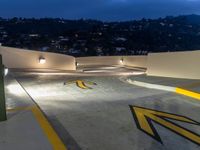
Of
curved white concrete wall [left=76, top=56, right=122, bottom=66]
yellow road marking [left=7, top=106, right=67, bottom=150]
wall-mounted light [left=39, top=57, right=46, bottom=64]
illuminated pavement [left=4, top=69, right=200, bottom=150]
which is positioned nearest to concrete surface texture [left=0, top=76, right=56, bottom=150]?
yellow road marking [left=7, top=106, right=67, bottom=150]

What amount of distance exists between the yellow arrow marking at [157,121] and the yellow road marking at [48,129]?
1345mm

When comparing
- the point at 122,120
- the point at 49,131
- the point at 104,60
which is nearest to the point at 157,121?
the point at 122,120

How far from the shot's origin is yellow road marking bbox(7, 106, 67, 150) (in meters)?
3.47

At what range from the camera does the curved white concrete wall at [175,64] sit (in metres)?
9.06

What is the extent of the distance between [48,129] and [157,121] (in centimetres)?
184

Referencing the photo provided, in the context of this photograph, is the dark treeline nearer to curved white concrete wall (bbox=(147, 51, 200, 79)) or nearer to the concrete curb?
curved white concrete wall (bbox=(147, 51, 200, 79))

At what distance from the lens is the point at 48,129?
13.3ft

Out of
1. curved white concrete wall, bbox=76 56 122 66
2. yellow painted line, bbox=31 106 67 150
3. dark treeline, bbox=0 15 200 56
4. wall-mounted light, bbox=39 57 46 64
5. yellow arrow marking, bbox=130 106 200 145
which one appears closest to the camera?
yellow painted line, bbox=31 106 67 150

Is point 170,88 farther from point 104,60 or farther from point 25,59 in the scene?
point 104,60

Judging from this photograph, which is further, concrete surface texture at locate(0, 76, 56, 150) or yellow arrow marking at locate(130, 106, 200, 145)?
yellow arrow marking at locate(130, 106, 200, 145)

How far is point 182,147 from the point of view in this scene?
3.57 meters

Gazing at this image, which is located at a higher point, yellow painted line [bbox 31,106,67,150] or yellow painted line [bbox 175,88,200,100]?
yellow painted line [bbox 175,88,200,100]

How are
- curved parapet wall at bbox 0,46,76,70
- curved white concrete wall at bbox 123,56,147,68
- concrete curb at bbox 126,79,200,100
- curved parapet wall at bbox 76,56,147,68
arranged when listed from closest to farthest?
concrete curb at bbox 126,79,200,100 < curved parapet wall at bbox 0,46,76,70 < curved white concrete wall at bbox 123,56,147,68 < curved parapet wall at bbox 76,56,147,68

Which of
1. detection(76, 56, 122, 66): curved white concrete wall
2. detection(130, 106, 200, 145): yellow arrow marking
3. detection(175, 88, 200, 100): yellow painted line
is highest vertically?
detection(175, 88, 200, 100): yellow painted line
